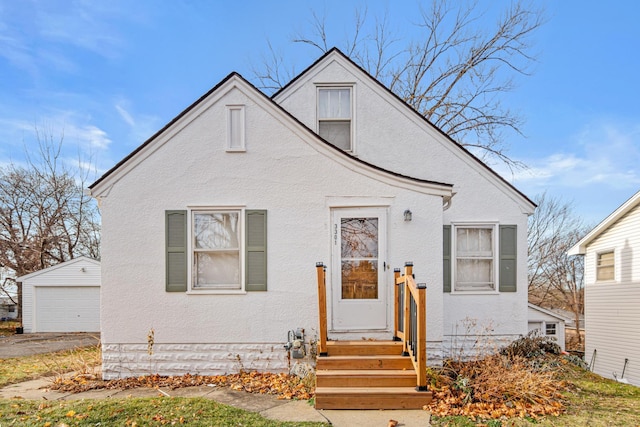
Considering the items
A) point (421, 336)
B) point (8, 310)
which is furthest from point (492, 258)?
point (8, 310)

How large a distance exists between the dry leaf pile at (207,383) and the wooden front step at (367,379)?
1.42 ft

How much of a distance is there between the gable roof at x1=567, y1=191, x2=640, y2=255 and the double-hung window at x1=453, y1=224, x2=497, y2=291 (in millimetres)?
4989

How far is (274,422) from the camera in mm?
4754

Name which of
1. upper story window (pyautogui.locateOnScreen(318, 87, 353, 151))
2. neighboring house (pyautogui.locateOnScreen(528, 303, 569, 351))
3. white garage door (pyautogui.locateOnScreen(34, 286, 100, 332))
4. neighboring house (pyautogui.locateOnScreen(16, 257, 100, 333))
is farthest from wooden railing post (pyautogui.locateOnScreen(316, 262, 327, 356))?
white garage door (pyautogui.locateOnScreen(34, 286, 100, 332))

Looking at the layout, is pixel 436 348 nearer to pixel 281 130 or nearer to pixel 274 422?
pixel 274 422

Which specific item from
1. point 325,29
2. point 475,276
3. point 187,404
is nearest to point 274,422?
point 187,404

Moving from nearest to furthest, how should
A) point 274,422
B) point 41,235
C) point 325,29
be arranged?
point 274,422 < point 325,29 < point 41,235

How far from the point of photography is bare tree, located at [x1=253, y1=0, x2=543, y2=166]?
13977 millimetres

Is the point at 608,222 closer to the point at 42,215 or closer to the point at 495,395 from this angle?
the point at 495,395

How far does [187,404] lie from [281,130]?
4.37 m

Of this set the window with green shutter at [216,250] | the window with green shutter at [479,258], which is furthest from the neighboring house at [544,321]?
the window with green shutter at [216,250]

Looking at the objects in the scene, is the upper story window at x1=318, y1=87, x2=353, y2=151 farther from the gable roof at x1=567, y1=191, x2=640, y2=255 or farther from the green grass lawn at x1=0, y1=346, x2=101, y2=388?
the gable roof at x1=567, y1=191, x2=640, y2=255

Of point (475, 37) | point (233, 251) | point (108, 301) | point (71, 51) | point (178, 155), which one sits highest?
point (475, 37)

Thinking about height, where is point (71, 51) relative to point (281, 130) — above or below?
above
